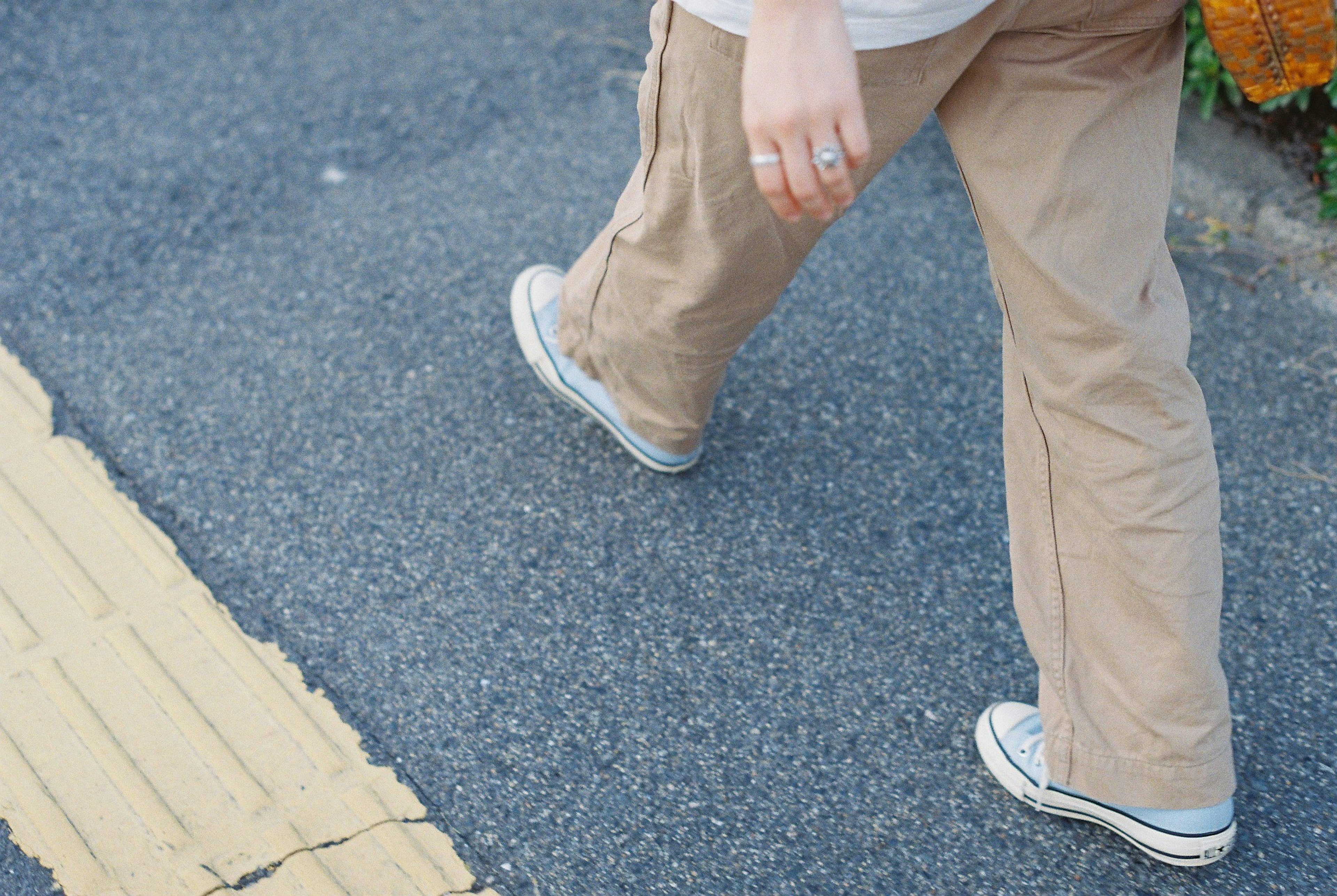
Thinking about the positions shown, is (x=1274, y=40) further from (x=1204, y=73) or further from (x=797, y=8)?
(x=1204, y=73)

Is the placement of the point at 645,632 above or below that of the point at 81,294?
below

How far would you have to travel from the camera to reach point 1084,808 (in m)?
1.59

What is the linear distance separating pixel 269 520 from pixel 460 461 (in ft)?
1.17

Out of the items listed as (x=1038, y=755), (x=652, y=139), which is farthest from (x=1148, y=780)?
(x=652, y=139)

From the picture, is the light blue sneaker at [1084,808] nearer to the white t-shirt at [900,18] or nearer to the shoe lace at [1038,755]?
the shoe lace at [1038,755]

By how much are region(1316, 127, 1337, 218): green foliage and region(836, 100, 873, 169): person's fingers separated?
1.94 meters

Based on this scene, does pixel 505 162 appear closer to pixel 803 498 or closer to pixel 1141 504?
pixel 803 498

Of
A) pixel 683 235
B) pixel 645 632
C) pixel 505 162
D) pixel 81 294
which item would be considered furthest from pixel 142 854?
pixel 505 162

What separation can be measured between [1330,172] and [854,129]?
1997 millimetres

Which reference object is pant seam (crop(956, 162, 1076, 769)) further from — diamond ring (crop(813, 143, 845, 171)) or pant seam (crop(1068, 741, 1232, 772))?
diamond ring (crop(813, 143, 845, 171))

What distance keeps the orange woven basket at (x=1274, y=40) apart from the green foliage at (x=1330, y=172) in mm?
1540

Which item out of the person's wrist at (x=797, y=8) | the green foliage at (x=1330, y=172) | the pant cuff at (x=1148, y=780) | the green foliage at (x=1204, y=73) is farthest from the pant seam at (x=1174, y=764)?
the green foliage at (x=1204, y=73)

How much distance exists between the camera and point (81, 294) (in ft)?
7.86

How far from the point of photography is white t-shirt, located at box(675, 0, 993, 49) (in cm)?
118
